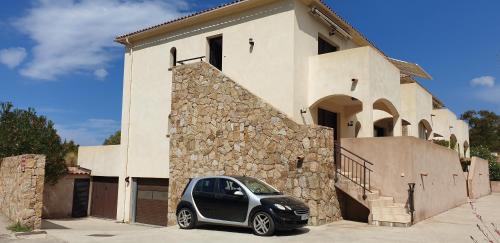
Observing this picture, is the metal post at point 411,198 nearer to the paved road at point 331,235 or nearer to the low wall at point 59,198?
the paved road at point 331,235

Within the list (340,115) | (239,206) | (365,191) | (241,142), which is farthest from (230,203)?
(340,115)

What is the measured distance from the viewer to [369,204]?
43.2 feet

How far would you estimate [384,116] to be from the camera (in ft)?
71.2

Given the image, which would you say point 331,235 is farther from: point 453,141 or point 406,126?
point 453,141

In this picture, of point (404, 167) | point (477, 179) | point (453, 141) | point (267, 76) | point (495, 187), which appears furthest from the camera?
point (495, 187)

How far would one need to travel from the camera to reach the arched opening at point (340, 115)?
18.3 meters

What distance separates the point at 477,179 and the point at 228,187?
1957 centimetres

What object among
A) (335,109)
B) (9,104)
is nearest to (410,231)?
(335,109)

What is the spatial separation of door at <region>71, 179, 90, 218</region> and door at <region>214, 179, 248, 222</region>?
14650 millimetres

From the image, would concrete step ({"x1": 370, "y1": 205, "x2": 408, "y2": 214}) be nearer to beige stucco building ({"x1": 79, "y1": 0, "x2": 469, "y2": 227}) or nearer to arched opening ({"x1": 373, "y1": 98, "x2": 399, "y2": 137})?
beige stucco building ({"x1": 79, "y1": 0, "x2": 469, "y2": 227})

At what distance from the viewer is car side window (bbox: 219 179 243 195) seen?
39.1 ft

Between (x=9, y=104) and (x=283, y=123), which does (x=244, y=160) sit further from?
(x=9, y=104)

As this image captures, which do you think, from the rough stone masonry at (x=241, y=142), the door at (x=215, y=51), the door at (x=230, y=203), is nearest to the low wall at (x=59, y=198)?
the rough stone masonry at (x=241, y=142)

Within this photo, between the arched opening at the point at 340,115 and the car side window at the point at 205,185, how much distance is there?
6.67m
